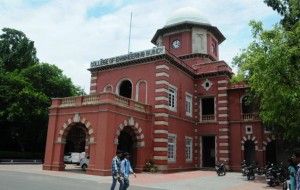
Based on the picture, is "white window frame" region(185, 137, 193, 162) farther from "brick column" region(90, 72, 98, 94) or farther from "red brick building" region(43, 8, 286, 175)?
"brick column" region(90, 72, 98, 94)

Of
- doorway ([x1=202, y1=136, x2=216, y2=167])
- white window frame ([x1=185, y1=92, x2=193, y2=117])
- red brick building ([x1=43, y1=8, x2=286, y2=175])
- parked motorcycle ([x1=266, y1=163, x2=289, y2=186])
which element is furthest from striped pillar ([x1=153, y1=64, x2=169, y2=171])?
parked motorcycle ([x1=266, y1=163, x2=289, y2=186])

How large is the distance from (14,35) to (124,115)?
→ 88.2ft

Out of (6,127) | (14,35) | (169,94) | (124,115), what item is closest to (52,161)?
(124,115)

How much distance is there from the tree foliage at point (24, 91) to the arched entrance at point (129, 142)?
40.3ft

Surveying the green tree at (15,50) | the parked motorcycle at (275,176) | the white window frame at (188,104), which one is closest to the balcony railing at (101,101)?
the white window frame at (188,104)

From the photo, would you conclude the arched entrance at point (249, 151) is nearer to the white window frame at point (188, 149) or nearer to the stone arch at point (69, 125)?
the white window frame at point (188, 149)

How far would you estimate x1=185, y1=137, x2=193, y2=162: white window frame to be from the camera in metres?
24.8

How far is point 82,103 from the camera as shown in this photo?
65.3 ft

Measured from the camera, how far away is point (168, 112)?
72.6ft

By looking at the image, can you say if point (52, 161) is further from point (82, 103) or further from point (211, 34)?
point (211, 34)

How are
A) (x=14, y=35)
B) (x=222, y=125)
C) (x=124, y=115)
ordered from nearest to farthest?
(x=124, y=115) → (x=222, y=125) → (x=14, y=35)

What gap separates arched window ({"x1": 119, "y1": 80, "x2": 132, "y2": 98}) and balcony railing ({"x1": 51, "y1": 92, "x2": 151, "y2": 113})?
11.6 feet

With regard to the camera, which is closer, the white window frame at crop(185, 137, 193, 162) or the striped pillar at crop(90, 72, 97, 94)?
the white window frame at crop(185, 137, 193, 162)

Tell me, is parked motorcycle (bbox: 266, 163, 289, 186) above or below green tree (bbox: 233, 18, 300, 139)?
below
